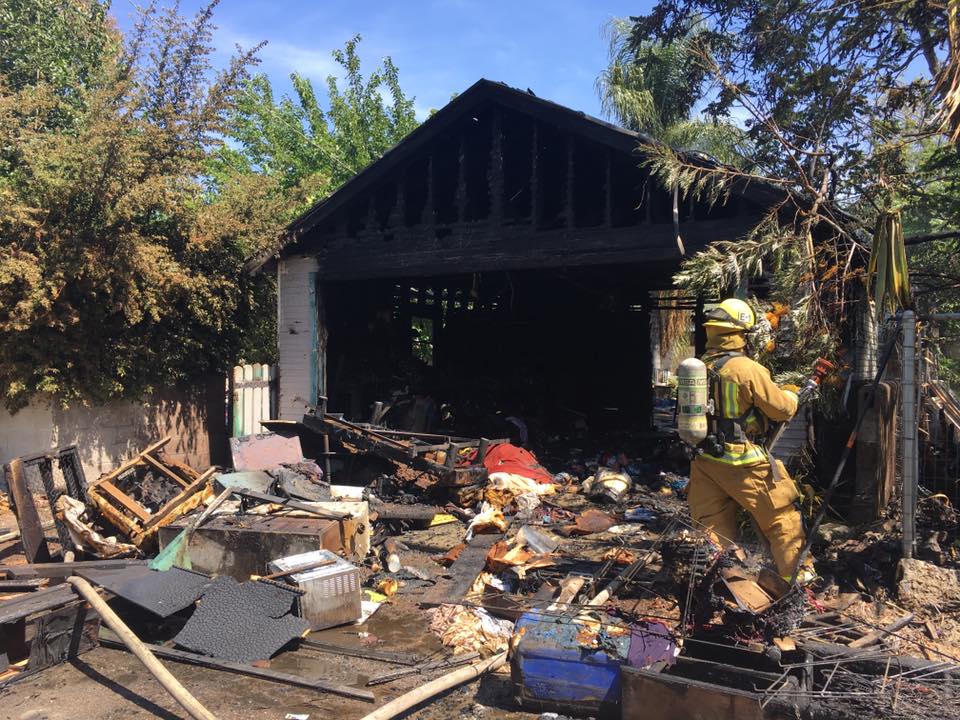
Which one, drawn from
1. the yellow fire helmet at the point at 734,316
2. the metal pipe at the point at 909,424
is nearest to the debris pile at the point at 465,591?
the metal pipe at the point at 909,424

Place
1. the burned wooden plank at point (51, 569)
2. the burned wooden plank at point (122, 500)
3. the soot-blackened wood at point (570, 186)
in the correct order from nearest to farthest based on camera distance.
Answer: the burned wooden plank at point (51, 569) < the burned wooden plank at point (122, 500) < the soot-blackened wood at point (570, 186)

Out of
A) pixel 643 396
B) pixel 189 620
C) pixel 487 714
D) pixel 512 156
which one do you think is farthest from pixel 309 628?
pixel 643 396

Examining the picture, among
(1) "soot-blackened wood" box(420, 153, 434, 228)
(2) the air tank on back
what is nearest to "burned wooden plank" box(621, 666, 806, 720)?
(2) the air tank on back

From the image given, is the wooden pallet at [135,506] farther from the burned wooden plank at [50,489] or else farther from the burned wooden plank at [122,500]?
the burned wooden plank at [50,489]

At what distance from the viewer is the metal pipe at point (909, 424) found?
5039 mm

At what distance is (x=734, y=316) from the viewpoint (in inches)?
200

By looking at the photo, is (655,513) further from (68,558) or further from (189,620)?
(68,558)

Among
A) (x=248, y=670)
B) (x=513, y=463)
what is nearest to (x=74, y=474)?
(x=248, y=670)

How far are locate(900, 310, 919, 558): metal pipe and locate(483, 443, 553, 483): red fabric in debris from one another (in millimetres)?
4792

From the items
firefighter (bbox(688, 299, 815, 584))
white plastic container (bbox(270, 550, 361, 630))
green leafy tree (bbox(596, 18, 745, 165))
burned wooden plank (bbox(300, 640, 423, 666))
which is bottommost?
burned wooden plank (bbox(300, 640, 423, 666))

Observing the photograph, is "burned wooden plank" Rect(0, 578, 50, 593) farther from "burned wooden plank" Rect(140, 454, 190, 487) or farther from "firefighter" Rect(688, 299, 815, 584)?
"firefighter" Rect(688, 299, 815, 584)

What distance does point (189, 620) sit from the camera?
508 centimetres

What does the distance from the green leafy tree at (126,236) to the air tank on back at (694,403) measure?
272 inches

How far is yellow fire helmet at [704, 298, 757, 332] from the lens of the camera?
16.7ft
